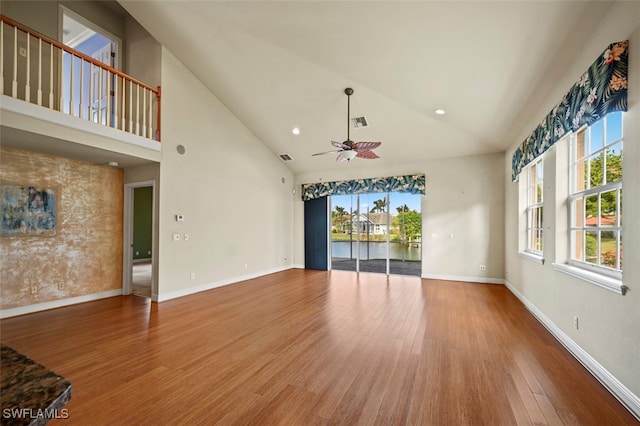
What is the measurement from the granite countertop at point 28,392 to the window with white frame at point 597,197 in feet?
11.8

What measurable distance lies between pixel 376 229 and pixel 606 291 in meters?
5.41

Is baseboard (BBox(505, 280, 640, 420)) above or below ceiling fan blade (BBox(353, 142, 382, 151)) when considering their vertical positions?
below

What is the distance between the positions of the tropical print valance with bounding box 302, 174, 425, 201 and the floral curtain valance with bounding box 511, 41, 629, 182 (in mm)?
3466

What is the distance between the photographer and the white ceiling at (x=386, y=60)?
288 centimetres

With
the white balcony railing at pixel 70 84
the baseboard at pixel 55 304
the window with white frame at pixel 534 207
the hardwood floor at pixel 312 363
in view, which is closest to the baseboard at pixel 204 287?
the hardwood floor at pixel 312 363

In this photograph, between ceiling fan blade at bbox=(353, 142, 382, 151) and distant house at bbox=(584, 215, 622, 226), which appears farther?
ceiling fan blade at bbox=(353, 142, 382, 151)

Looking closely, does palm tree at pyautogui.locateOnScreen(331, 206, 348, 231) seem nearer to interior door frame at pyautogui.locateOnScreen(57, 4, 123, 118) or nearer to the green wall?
interior door frame at pyautogui.locateOnScreen(57, 4, 123, 118)

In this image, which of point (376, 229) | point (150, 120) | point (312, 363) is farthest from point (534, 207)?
point (150, 120)

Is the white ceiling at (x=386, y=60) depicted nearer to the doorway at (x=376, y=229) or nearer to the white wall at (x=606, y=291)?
the white wall at (x=606, y=291)

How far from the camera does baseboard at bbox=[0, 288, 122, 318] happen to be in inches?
154

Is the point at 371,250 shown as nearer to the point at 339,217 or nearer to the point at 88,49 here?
the point at 339,217

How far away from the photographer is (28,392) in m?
0.70

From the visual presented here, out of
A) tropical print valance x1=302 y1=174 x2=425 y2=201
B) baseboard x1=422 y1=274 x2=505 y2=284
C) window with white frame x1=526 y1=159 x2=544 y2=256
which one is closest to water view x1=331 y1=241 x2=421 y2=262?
baseboard x1=422 y1=274 x2=505 y2=284

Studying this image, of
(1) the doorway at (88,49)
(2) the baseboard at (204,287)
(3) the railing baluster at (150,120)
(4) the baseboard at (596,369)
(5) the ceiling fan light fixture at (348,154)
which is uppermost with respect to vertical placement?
(1) the doorway at (88,49)
